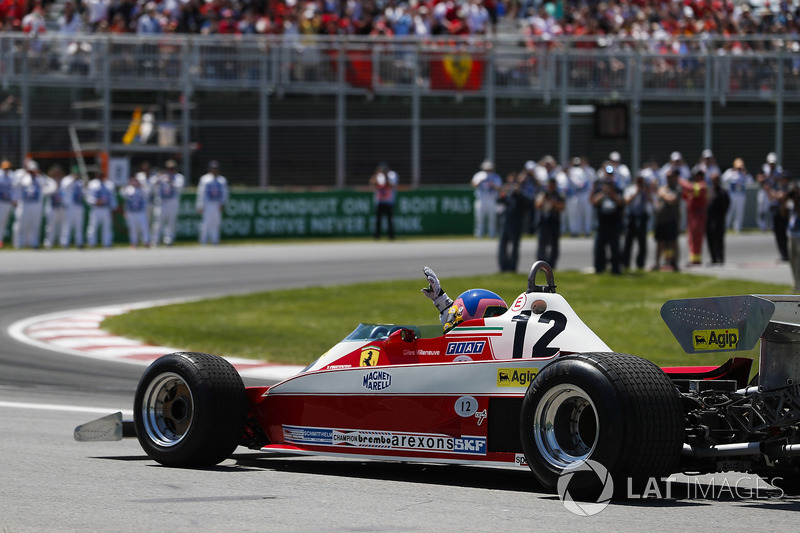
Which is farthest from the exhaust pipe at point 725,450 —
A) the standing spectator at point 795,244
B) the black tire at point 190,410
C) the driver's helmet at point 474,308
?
the standing spectator at point 795,244

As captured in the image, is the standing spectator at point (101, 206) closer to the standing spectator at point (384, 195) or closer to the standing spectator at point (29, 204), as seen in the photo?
the standing spectator at point (29, 204)

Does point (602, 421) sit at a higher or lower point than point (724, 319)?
lower

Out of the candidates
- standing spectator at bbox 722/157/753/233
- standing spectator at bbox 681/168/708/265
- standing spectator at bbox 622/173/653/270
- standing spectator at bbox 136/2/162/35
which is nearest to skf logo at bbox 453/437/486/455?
standing spectator at bbox 622/173/653/270

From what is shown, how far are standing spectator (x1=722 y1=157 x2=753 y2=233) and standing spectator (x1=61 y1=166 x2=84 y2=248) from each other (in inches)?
608

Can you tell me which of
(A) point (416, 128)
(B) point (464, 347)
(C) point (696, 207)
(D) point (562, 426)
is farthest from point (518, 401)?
(A) point (416, 128)

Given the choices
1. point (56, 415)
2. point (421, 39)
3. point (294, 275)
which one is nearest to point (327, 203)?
point (421, 39)

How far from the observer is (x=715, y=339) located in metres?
6.23

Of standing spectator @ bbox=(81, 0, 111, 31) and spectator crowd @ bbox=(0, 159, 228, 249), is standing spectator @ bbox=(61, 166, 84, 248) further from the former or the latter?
standing spectator @ bbox=(81, 0, 111, 31)

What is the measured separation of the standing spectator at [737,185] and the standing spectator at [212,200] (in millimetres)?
12450

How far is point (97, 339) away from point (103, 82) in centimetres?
1534

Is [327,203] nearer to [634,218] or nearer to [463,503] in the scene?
[634,218]

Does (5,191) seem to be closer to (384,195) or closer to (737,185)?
(384,195)

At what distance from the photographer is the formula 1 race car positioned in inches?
237

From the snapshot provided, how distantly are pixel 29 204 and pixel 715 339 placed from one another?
2321 centimetres
